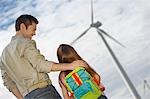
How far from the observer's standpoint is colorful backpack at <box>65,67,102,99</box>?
7.33 m

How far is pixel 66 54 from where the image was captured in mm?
7992

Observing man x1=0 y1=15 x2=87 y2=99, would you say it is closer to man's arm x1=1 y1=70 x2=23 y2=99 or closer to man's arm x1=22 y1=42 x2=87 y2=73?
man's arm x1=22 y1=42 x2=87 y2=73

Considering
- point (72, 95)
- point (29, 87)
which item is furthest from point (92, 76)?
point (29, 87)

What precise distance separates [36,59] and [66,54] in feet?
2.07

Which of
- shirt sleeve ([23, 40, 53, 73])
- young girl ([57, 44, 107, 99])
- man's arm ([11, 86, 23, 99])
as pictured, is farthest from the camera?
man's arm ([11, 86, 23, 99])

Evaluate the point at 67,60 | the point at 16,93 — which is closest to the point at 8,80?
the point at 16,93

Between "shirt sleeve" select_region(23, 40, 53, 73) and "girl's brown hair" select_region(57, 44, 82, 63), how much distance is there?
0.49 m

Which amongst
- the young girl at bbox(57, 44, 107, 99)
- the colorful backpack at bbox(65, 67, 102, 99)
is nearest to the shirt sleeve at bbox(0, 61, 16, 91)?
the young girl at bbox(57, 44, 107, 99)

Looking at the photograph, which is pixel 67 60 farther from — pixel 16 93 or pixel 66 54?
pixel 16 93

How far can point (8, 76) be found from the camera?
27.0 feet

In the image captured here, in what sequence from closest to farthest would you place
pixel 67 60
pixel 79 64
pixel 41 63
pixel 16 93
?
pixel 79 64, pixel 41 63, pixel 67 60, pixel 16 93

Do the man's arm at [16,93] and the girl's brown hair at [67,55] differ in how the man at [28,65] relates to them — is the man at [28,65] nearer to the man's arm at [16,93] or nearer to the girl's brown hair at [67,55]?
the man's arm at [16,93]

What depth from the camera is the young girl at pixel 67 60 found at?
25.6ft

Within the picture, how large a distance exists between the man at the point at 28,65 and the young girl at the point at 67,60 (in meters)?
0.34
